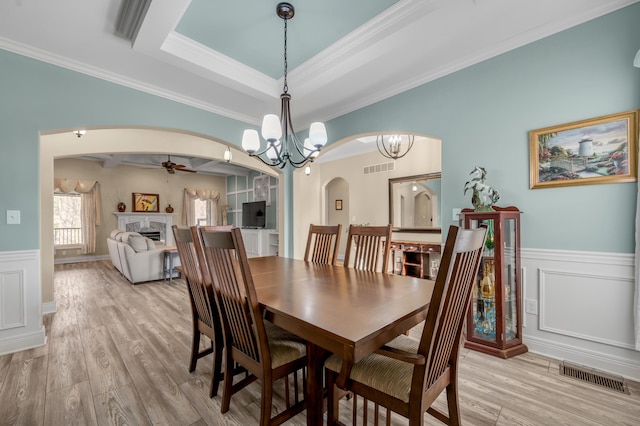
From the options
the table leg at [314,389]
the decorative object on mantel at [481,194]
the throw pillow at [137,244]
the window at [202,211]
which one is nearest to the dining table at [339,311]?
the table leg at [314,389]

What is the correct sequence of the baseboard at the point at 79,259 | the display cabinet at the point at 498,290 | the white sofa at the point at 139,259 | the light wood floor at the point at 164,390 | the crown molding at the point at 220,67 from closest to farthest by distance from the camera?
1. the light wood floor at the point at 164,390
2. the display cabinet at the point at 498,290
3. the crown molding at the point at 220,67
4. the white sofa at the point at 139,259
5. the baseboard at the point at 79,259

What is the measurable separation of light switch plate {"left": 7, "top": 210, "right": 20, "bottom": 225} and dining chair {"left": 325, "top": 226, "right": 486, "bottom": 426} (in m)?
3.09

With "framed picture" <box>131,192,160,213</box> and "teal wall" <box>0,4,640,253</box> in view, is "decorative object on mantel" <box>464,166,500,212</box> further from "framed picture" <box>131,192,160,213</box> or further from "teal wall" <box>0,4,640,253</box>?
"framed picture" <box>131,192,160,213</box>

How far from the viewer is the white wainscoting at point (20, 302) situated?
2449 millimetres

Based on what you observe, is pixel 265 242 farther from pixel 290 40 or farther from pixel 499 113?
pixel 499 113

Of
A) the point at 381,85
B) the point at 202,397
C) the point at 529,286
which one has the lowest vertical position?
the point at 202,397

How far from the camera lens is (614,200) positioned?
2.04 meters

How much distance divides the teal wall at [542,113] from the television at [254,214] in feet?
18.9

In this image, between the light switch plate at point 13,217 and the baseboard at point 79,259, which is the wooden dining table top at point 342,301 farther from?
the baseboard at point 79,259

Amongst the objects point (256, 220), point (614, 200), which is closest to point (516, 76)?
point (614, 200)

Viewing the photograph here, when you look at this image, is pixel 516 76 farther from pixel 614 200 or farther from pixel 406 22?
pixel 614 200

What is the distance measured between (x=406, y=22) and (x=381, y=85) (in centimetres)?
93

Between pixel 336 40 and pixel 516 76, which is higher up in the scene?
pixel 336 40

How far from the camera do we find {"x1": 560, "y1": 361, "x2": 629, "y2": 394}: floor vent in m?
1.88
